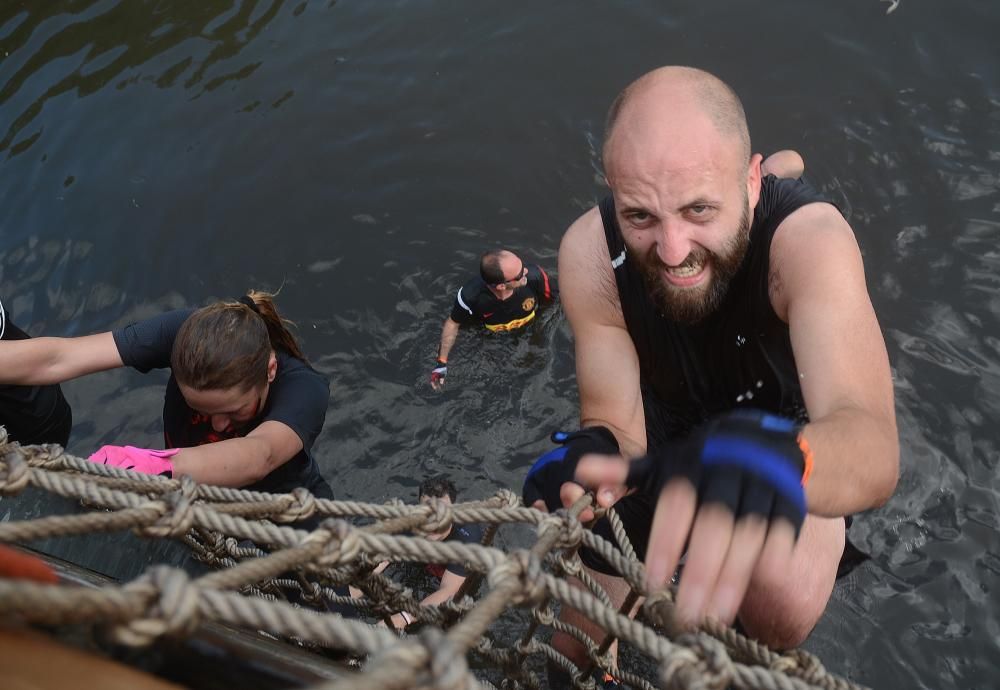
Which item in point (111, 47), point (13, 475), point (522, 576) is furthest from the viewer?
point (111, 47)

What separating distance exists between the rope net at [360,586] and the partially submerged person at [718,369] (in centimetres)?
14

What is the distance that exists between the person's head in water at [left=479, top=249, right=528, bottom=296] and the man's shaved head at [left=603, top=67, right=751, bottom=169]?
6.74ft

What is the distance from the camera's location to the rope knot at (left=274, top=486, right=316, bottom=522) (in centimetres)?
208

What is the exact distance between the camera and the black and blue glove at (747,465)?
144 cm

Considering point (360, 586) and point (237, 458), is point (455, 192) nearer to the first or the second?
point (237, 458)

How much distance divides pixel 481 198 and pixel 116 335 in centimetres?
272

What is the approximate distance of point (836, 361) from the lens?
2.22 metres

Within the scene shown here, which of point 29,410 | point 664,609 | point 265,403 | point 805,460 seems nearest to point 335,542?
point 664,609

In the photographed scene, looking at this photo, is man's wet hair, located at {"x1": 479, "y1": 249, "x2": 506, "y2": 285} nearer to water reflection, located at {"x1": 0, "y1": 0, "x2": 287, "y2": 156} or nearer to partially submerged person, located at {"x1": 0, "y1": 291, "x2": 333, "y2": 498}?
partially submerged person, located at {"x1": 0, "y1": 291, "x2": 333, "y2": 498}

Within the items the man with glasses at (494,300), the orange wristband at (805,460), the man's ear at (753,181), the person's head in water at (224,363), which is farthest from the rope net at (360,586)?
the man with glasses at (494,300)

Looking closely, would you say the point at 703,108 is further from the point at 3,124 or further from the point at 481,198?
the point at 3,124

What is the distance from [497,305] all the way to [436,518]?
8.52 ft

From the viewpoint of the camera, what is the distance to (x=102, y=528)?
1574 millimetres

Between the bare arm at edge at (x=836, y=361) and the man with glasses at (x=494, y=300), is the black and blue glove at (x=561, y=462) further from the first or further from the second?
the man with glasses at (x=494, y=300)
